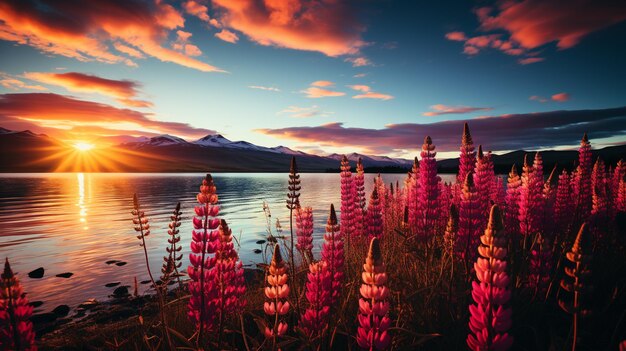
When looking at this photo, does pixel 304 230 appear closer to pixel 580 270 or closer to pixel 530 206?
pixel 530 206

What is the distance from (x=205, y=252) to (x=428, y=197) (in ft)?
14.4

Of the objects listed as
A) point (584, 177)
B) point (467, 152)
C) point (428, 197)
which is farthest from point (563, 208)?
point (428, 197)

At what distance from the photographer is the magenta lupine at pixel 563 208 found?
7.72m

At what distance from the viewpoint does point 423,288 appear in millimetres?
3824

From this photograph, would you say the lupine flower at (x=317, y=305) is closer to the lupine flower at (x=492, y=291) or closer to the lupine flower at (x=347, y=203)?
the lupine flower at (x=492, y=291)

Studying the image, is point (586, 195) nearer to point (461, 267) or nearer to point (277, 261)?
point (461, 267)

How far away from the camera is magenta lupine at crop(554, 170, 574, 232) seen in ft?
25.3

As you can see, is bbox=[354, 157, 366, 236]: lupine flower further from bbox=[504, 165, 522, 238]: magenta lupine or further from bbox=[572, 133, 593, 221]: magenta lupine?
bbox=[572, 133, 593, 221]: magenta lupine

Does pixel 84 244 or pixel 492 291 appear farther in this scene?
pixel 84 244

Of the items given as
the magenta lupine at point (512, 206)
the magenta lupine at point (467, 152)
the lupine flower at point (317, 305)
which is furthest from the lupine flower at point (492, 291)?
the magenta lupine at point (512, 206)

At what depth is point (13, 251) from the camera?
19875mm

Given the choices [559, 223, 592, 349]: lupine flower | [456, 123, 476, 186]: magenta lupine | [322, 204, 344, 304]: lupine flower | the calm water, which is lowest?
the calm water

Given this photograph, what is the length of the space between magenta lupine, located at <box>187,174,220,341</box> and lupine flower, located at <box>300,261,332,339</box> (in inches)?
49.2

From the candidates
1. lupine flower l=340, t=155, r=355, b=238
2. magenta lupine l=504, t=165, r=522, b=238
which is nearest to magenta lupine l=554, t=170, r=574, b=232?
magenta lupine l=504, t=165, r=522, b=238
